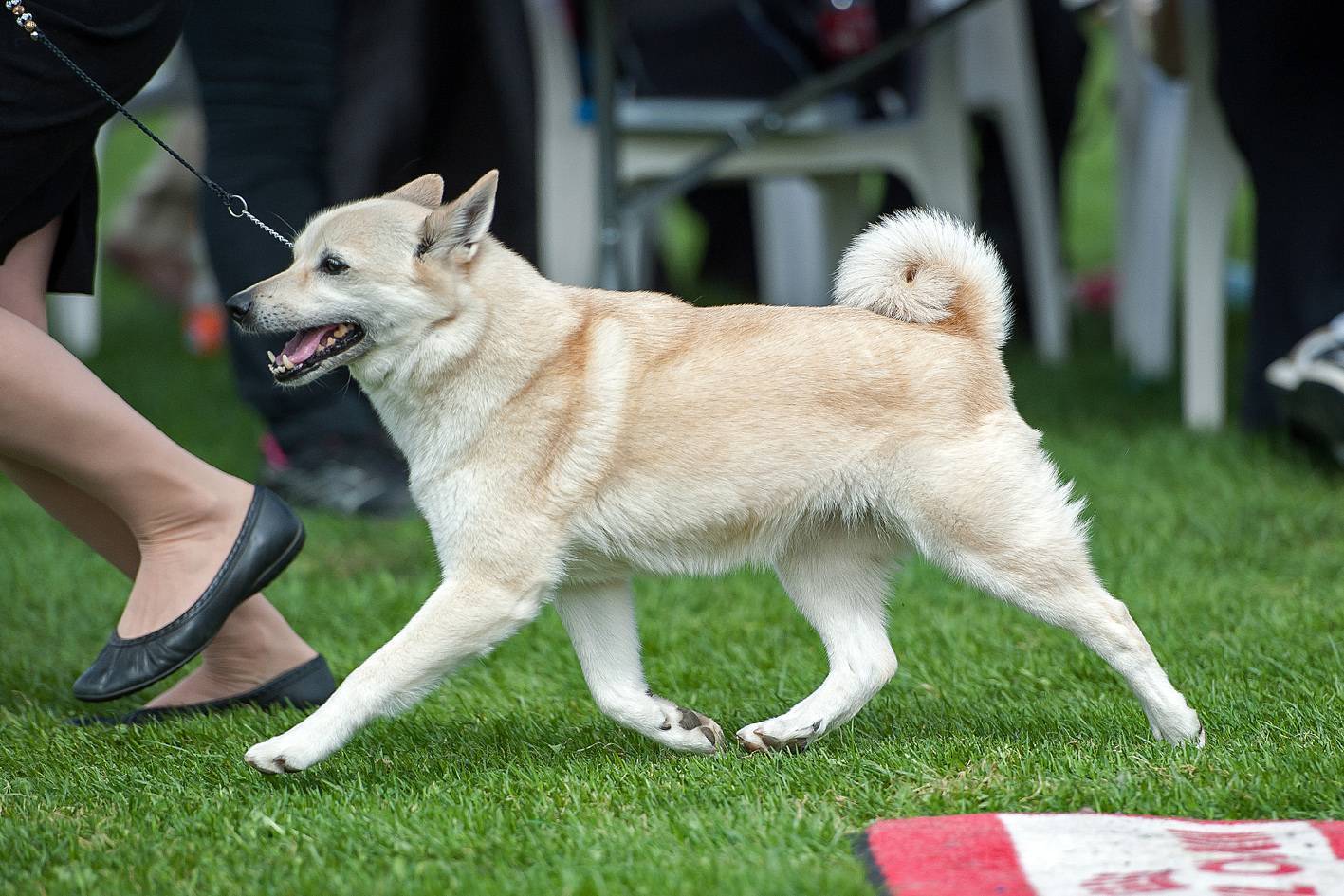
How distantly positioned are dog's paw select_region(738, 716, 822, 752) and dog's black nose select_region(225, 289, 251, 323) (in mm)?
1062

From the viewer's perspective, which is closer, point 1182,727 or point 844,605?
point 1182,727

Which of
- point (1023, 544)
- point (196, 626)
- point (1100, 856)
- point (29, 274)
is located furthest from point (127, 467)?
point (1100, 856)

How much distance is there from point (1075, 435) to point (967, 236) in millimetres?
2843

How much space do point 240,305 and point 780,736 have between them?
1.12 metres

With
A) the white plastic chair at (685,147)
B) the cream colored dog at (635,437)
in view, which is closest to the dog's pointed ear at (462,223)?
the cream colored dog at (635,437)

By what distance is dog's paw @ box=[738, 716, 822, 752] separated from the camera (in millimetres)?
2689

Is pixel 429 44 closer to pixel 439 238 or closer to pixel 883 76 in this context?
pixel 883 76

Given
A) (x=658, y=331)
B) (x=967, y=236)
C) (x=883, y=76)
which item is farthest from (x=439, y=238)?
(x=883, y=76)

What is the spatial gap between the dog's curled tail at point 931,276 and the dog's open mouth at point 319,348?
857mm

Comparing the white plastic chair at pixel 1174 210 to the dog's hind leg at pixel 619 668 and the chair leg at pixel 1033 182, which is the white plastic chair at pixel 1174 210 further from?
the dog's hind leg at pixel 619 668

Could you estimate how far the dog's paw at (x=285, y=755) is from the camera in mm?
2482

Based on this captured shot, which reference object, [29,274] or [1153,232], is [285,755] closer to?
[29,274]

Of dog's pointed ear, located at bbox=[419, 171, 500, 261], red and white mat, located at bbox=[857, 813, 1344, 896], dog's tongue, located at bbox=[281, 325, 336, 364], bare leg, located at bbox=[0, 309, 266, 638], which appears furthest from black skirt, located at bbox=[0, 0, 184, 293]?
red and white mat, located at bbox=[857, 813, 1344, 896]

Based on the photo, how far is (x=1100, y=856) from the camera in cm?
208
